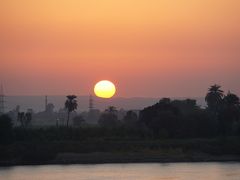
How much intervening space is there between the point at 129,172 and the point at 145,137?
1887 centimetres

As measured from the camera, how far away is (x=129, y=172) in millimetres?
61406

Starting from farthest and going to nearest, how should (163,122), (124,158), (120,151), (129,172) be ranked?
(163,122), (120,151), (124,158), (129,172)

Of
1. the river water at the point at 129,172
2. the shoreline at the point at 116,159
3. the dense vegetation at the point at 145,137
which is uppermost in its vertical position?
the dense vegetation at the point at 145,137

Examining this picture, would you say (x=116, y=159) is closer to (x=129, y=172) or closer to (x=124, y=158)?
(x=124, y=158)

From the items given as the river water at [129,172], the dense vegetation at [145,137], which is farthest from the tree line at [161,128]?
the river water at [129,172]

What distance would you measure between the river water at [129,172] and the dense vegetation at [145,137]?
494 centimetres

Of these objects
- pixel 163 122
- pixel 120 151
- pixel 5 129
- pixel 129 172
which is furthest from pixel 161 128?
pixel 129 172

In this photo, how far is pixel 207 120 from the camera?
8031 centimetres

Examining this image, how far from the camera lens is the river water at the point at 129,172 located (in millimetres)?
56750

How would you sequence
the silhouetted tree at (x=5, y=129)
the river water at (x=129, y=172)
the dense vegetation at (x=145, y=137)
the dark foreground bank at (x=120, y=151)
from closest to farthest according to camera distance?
1. the river water at (x=129, y=172)
2. the dark foreground bank at (x=120, y=151)
3. the dense vegetation at (x=145, y=137)
4. the silhouetted tree at (x=5, y=129)

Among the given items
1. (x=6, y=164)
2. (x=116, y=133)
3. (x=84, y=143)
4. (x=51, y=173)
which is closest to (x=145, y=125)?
(x=116, y=133)

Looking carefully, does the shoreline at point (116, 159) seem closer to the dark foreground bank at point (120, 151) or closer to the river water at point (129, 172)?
the dark foreground bank at point (120, 151)

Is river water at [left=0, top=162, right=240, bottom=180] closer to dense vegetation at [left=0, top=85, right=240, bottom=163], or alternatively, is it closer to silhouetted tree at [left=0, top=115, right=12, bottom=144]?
dense vegetation at [left=0, top=85, right=240, bottom=163]

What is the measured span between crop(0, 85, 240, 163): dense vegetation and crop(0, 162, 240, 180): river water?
16.2 feet
